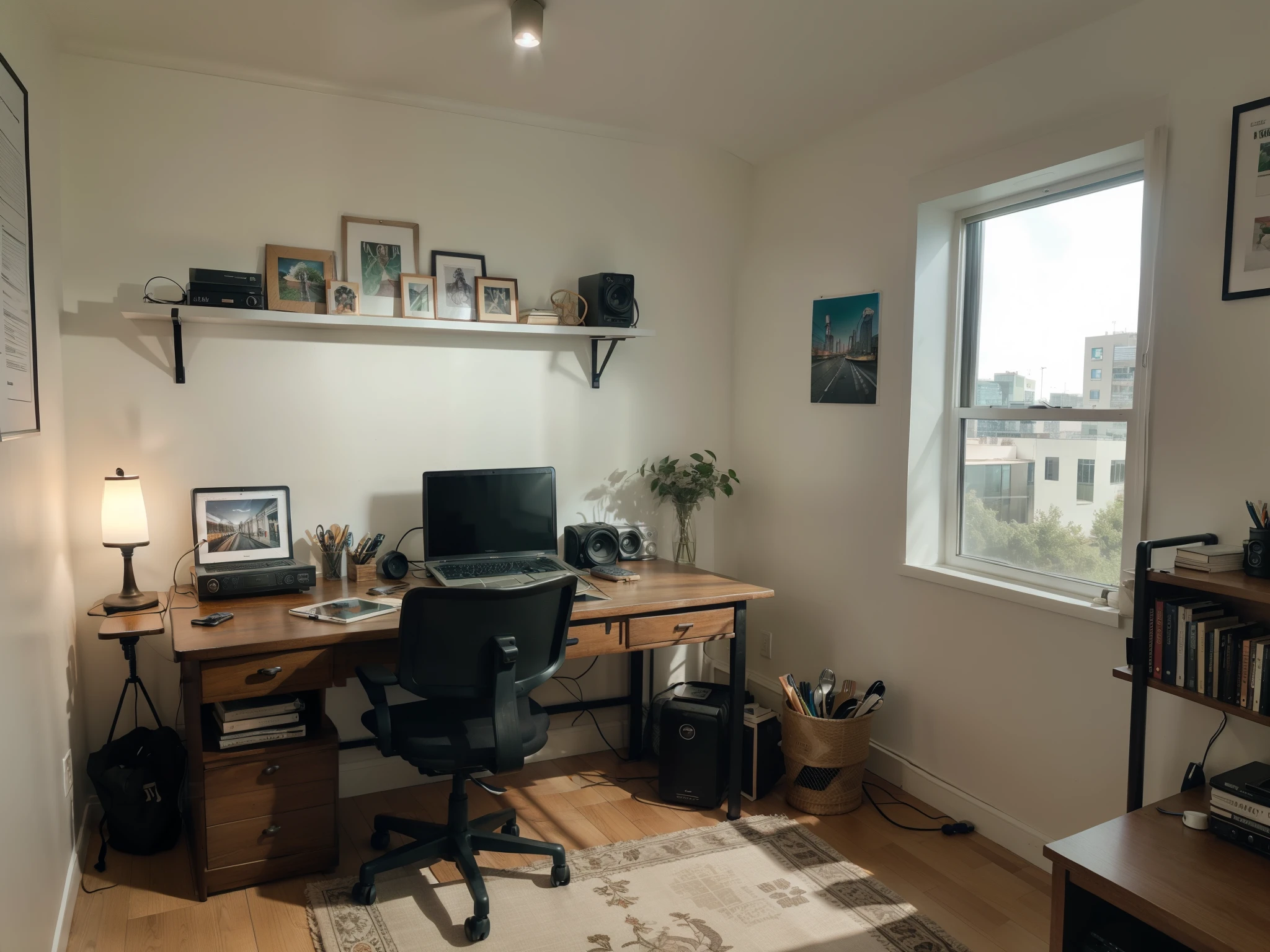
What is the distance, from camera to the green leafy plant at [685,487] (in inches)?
139

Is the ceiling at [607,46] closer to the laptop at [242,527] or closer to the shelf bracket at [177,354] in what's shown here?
the shelf bracket at [177,354]

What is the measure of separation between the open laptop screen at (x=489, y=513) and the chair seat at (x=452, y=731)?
664 mm

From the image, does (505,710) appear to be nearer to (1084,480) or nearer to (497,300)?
(497,300)

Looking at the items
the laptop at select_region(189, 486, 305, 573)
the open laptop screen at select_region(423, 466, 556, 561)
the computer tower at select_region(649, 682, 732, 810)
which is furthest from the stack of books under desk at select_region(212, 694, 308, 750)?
the computer tower at select_region(649, 682, 732, 810)

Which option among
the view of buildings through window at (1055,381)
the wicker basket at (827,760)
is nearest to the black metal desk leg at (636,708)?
the wicker basket at (827,760)

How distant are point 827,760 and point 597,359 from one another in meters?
1.71

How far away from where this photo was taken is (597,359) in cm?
346

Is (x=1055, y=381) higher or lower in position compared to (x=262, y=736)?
higher

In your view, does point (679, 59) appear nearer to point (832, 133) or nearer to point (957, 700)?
point (832, 133)

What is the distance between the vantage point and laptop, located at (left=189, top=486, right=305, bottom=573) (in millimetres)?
2805

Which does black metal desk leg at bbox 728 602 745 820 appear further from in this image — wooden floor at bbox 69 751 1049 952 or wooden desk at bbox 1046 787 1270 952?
wooden desk at bbox 1046 787 1270 952

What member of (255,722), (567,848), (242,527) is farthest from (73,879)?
(567,848)

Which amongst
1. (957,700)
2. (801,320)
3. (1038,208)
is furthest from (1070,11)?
(957,700)

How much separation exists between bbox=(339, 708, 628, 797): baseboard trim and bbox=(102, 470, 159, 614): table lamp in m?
0.91
